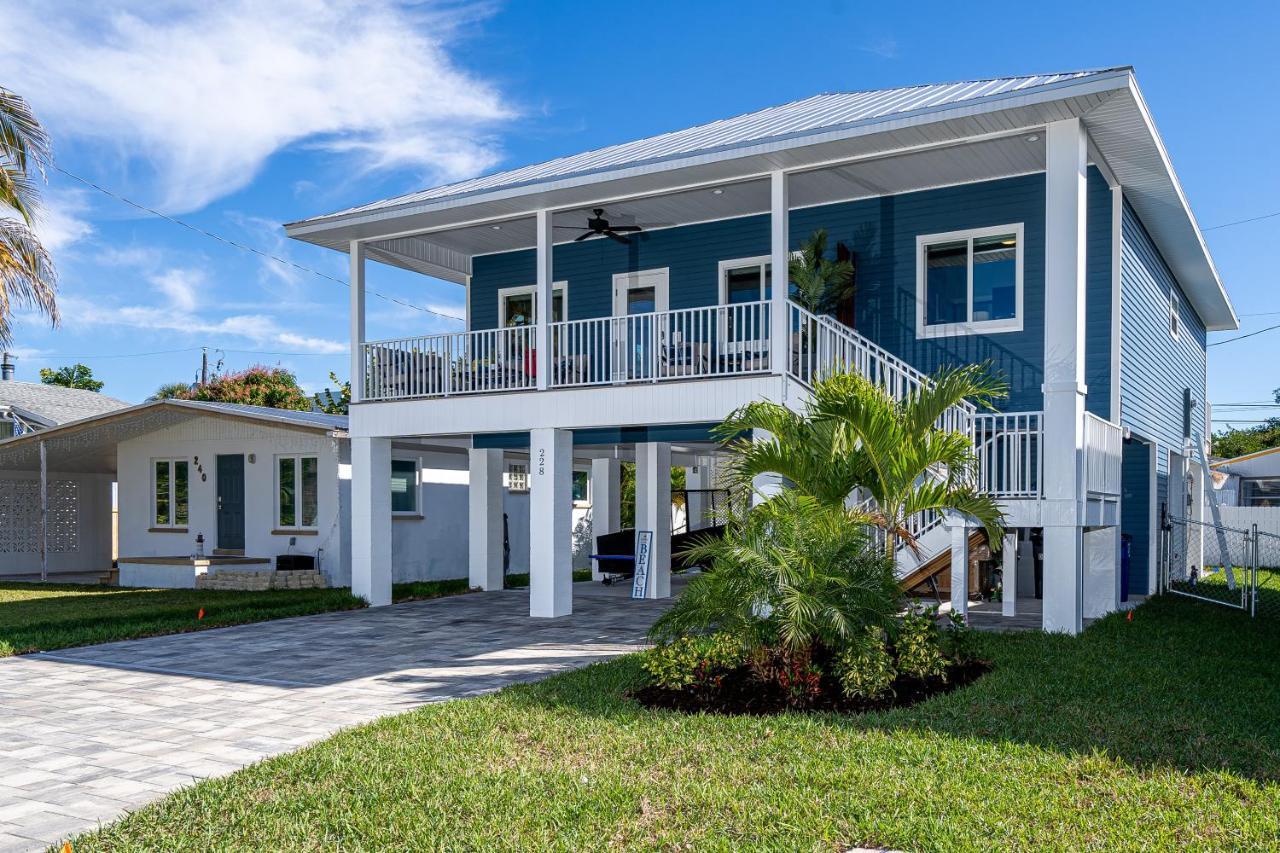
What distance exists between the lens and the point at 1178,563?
708 inches

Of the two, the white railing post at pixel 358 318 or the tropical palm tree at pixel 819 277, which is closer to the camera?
the tropical palm tree at pixel 819 277

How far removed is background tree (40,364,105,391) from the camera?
164 feet

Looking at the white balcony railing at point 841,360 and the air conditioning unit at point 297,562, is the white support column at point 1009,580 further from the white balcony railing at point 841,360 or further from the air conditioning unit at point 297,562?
the air conditioning unit at point 297,562

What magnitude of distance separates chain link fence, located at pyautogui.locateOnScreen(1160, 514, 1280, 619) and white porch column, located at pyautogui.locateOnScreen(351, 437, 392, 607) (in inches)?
453

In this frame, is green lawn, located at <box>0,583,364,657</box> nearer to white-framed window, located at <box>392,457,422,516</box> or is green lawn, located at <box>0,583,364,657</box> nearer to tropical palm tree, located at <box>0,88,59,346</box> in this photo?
white-framed window, located at <box>392,457,422,516</box>

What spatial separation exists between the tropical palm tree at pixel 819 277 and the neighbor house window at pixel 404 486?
8461 millimetres

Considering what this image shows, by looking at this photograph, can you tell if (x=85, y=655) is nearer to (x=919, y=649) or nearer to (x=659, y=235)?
(x=919, y=649)

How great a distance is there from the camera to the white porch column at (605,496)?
827 inches

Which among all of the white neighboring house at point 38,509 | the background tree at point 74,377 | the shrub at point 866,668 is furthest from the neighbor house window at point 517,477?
the background tree at point 74,377

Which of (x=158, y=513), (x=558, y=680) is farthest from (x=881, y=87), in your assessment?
(x=158, y=513)

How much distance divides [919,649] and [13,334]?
Result: 50.6ft

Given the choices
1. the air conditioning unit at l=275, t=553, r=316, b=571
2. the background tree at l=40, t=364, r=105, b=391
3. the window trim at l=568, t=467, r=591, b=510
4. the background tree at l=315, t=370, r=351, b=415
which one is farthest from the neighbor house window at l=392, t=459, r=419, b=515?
the background tree at l=40, t=364, r=105, b=391

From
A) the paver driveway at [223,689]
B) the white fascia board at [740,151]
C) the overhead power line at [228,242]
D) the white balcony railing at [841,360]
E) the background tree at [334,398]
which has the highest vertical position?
the overhead power line at [228,242]

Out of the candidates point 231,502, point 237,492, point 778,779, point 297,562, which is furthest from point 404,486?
point 778,779
